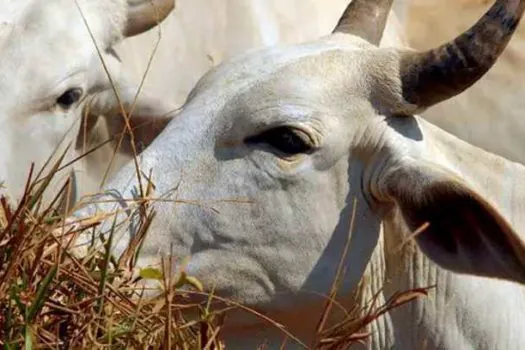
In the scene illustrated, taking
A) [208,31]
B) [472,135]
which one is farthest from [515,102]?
[208,31]

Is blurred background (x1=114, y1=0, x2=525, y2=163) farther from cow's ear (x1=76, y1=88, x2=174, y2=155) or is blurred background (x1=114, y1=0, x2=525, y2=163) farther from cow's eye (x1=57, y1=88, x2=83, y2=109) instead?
cow's eye (x1=57, y1=88, x2=83, y2=109)

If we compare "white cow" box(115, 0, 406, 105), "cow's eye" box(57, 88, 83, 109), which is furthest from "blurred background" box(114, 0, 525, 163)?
"cow's eye" box(57, 88, 83, 109)

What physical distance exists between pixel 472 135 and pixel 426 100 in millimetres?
3359

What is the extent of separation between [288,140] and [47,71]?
6.17 feet

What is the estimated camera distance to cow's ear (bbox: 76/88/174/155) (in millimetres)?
6602

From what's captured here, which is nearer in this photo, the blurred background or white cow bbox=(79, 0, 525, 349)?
white cow bbox=(79, 0, 525, 349)

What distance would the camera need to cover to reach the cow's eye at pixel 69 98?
251 inches

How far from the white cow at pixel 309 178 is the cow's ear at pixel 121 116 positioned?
1736 millimetres

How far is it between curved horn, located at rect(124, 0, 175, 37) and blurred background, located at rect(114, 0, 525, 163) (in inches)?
10.9

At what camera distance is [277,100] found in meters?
4.70

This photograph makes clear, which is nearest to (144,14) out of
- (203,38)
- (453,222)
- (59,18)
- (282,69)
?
(59,18)

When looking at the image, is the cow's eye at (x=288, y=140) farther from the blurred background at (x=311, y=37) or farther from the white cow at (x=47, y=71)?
the blurred background at (x=311, y=37)

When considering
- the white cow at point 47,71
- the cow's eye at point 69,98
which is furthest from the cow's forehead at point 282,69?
the cow's eye at point 69,98

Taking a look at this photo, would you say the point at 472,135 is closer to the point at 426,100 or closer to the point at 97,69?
the point at 97,69
